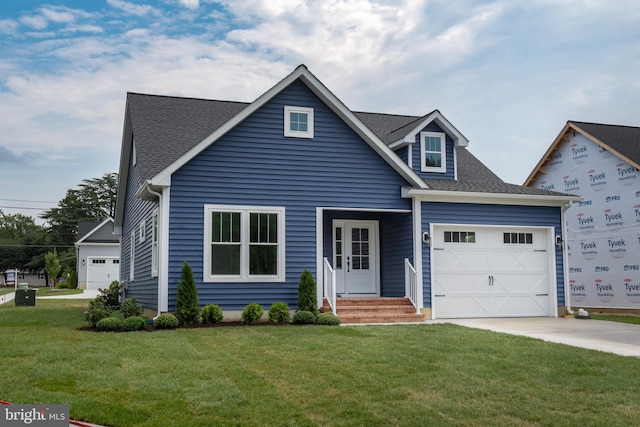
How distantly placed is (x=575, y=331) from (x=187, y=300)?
816 cm

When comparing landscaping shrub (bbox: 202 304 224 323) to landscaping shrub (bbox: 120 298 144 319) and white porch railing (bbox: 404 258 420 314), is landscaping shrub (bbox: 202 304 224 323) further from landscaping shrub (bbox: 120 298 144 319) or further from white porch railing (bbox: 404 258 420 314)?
white porch railing (bbox: 404 258 420 314)

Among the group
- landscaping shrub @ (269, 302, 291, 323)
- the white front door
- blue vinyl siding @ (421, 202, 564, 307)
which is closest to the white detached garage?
the white front door

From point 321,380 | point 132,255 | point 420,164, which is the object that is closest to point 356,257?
point 420,164

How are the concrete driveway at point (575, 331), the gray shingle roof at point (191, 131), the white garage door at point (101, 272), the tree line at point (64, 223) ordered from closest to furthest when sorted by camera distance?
the concrete driveway at point (575, 331) < the gray shingle roof at point (191, 131) < the white garage door at point (101, 272) < the tree line at point (64, 223)

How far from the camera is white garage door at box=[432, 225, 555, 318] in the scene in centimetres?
1590

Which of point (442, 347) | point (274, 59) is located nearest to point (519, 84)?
point (274, 59)

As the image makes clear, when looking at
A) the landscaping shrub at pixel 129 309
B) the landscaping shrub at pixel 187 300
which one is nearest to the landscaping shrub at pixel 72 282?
the landscaping shrub at pixel 129 309

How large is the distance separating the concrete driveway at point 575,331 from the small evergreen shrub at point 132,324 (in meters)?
6.89

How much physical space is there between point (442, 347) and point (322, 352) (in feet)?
6.34

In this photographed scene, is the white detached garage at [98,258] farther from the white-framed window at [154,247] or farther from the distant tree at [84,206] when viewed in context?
the white-framed window at [154,247]

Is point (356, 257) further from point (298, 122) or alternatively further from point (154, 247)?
point (154, 247)

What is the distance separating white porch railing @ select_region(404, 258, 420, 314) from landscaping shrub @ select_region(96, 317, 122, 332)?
6.95 m

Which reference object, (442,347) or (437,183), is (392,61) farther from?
(442,347)

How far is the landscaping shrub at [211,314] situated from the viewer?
44.0 ft
